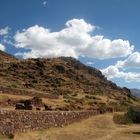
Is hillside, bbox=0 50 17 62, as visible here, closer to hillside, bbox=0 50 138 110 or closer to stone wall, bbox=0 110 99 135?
hillside, bbox=0 50 138 110

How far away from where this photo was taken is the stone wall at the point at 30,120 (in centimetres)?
2389

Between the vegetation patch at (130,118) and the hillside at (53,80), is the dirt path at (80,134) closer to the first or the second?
the vegetation patch at (130,118)

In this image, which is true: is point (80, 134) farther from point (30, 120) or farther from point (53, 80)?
point (53, 80)

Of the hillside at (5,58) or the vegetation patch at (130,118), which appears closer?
the vegetation patch at (130,118)

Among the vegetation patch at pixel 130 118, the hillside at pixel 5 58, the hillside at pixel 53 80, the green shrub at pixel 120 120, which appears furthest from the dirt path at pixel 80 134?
the hillside at pixel 5 58

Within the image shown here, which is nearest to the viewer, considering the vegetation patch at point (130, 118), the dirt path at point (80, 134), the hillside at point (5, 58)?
the dirt path at point (80, 134)

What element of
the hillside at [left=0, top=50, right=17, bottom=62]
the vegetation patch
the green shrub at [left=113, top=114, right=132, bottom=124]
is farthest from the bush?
the hillside at [left=0, top=50, right=17, bottom=62]

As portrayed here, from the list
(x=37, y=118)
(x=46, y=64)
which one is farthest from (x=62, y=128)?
(x=46, y=64)

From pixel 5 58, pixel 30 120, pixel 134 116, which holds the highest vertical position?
pixel 5 58

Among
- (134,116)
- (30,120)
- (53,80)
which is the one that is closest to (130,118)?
(134,116)

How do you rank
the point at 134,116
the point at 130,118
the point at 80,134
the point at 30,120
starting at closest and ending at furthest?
the point at 30,120
the point at 80,134
the point at 130,118
the point at 134,116

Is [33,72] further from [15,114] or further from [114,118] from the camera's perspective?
[15,114]

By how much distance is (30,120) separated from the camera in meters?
26.8

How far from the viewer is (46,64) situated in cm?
10369
